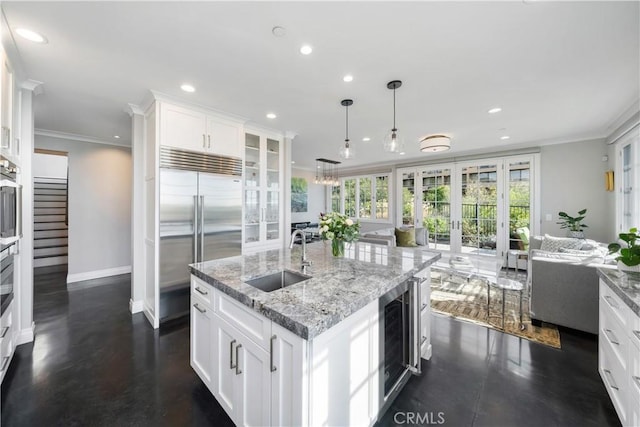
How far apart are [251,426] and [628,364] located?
6.88 feet

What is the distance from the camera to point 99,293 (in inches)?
148

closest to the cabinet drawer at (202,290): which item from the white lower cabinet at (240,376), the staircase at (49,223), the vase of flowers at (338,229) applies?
the white lower cabinet at (240,376)

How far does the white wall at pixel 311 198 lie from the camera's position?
26.5 ft

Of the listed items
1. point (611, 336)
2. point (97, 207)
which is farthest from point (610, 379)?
point (97, 207)

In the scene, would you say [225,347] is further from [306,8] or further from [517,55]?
[517,55]

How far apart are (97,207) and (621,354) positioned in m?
6.65

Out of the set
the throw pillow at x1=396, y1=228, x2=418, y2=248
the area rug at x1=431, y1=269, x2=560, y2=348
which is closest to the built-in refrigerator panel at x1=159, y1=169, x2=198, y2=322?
the area rug at x1=431, y1=269, x2=560, y2=348

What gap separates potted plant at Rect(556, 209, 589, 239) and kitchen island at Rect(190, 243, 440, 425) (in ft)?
14.5

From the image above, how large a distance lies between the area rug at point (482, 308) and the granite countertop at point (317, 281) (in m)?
1.43

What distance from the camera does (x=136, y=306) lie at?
3.15 metres

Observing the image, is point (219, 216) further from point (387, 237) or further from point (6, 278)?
point (387, 237)

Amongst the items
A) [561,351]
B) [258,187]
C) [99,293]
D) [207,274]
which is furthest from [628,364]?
[99,293]

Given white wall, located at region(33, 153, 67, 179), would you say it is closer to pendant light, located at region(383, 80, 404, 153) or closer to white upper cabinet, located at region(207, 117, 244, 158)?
white upper cabinet, located at region(207, 117, 244, 158)

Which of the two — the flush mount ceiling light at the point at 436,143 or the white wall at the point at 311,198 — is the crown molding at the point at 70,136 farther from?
the flush mount ceiling light at the point at 436,143
